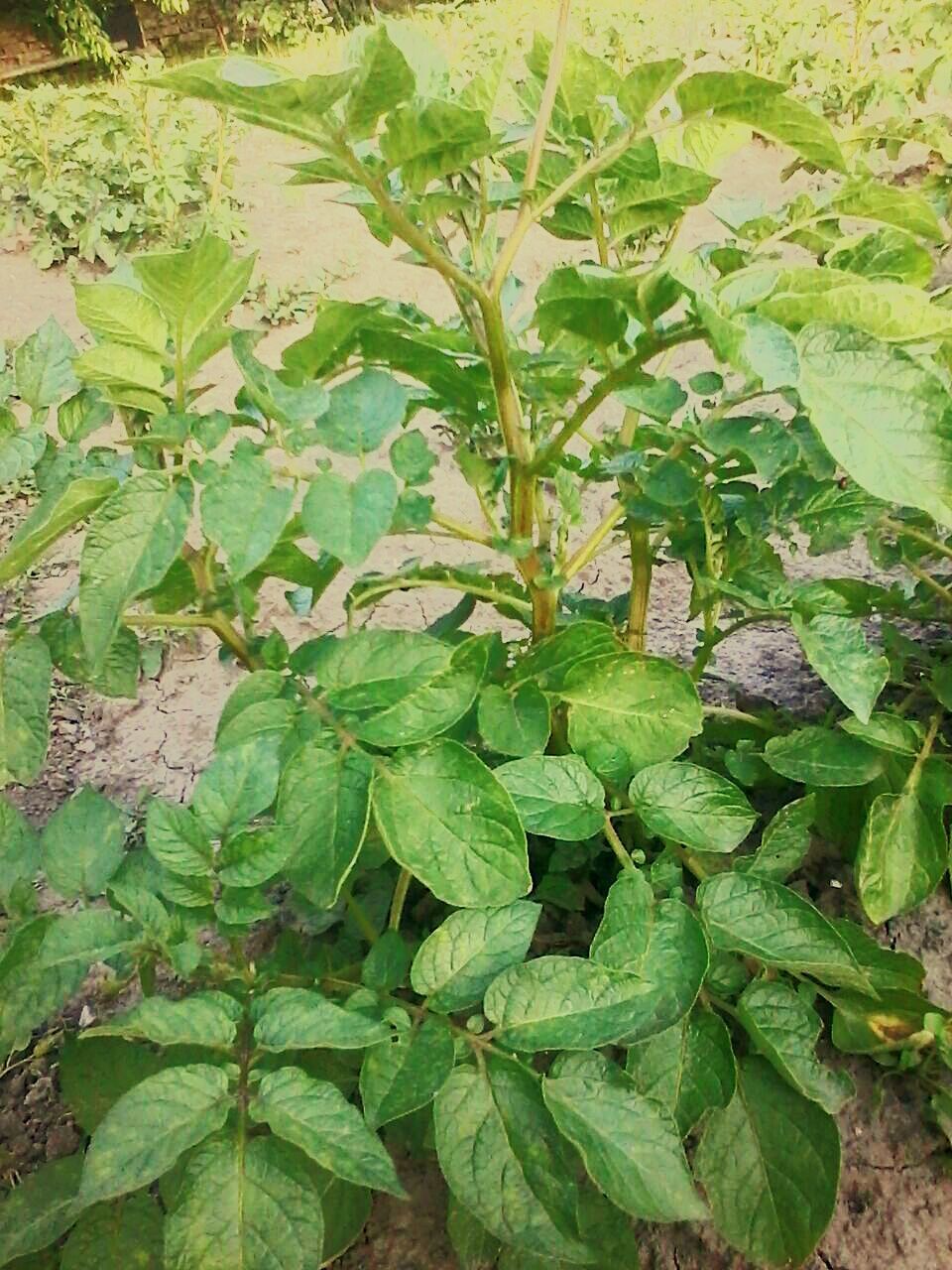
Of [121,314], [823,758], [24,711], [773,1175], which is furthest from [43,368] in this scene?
[773,1175]

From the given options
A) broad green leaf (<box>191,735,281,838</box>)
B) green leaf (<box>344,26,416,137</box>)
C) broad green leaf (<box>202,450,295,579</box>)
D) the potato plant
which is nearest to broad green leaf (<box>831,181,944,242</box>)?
the potato plant

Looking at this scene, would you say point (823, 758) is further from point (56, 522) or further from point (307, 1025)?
point (56, 522)

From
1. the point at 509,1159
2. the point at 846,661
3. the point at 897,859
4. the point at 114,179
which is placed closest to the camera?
the point at 509,1159

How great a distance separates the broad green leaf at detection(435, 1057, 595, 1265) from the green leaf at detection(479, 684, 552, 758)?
0.21 metres

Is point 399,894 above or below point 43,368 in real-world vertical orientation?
below

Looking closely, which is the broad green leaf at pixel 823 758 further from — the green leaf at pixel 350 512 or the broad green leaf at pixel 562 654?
the green leaf at pixel 350 512

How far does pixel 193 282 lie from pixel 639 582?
0.44 metres

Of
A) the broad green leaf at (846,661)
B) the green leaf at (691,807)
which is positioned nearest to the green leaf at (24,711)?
the green leaf at (691,807)

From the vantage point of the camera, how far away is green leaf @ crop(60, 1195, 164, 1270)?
65cm

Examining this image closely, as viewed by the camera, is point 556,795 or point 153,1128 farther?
point 556,795

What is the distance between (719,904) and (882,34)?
12.6 feet

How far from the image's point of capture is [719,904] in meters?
0.73

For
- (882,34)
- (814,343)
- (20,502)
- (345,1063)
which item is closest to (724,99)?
(814,343)

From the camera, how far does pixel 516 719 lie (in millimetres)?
A: 748
